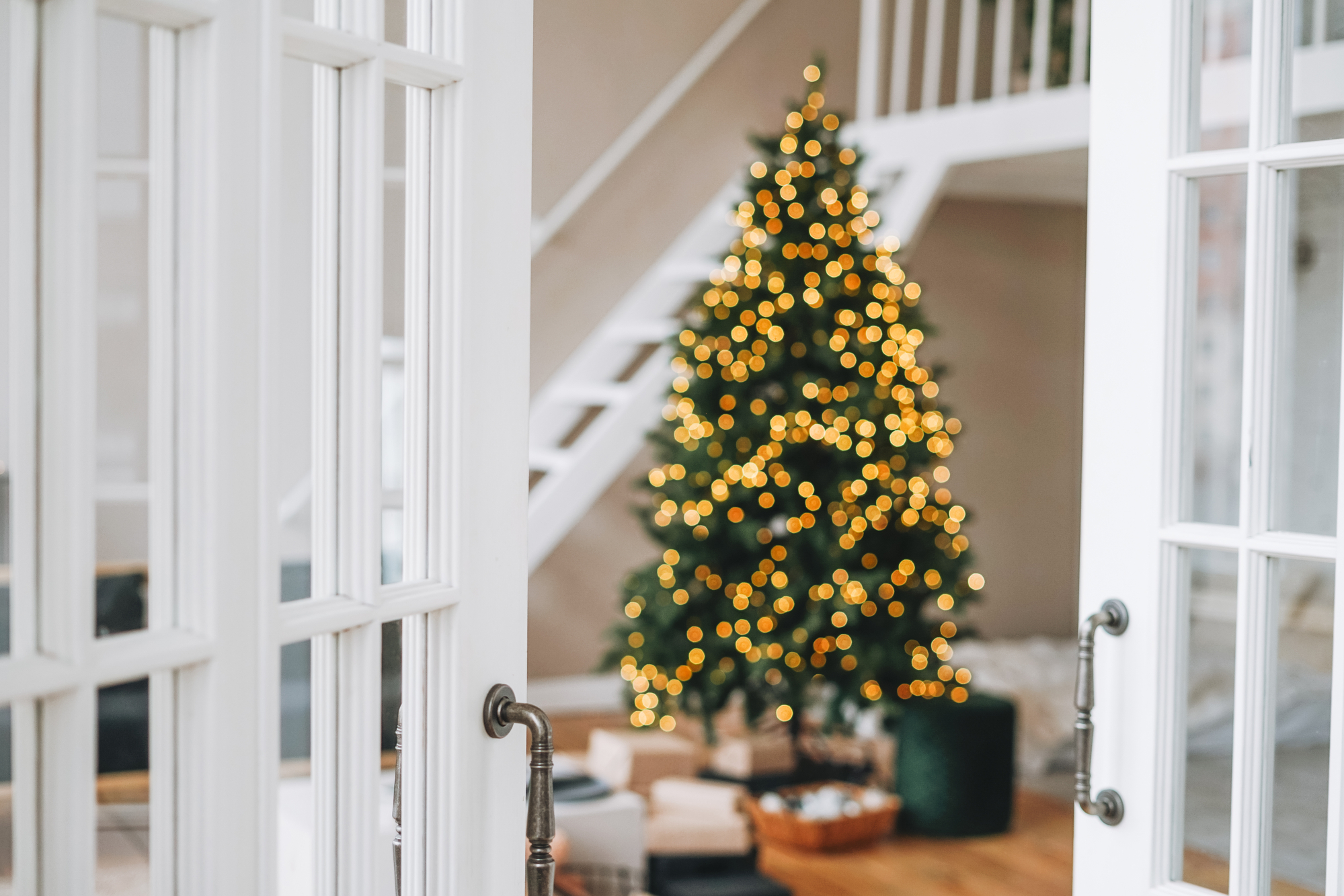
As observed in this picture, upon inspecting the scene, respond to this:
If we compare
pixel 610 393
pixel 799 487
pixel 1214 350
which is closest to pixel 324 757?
pixel 1214 350

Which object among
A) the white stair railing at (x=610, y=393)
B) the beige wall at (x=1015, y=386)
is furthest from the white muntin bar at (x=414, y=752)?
the beige wall at (x=1015, y=386)

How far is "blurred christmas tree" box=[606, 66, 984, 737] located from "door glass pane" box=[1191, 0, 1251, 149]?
1849 mm

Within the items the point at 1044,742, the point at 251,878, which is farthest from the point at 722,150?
the point at 251,878

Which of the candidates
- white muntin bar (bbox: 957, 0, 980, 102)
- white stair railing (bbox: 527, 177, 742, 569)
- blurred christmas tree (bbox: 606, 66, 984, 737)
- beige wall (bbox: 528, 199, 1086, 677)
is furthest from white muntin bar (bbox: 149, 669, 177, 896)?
beige wall (bbox: 528, 199, 1086, 677)

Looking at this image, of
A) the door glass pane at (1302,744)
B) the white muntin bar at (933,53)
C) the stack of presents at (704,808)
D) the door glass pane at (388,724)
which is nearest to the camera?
the door glass pane at (388,724)

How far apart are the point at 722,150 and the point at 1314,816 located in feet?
15.7

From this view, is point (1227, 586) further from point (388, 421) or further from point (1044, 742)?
point (1044, 742)

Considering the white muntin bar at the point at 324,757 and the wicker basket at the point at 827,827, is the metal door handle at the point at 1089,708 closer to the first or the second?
the white muntin bar at the point at 324,757

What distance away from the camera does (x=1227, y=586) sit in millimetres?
1758

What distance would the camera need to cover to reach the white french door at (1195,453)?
1.34 metres

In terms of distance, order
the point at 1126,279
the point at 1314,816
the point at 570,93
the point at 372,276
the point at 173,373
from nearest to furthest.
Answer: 1. the point at 173,373
2. the point at 372,276
3. the point at 1314,816
4. the point at 1126,279
5. the point at 570,93

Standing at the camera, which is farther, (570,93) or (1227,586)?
(570,93)

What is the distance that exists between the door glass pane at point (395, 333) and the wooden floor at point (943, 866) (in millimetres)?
2397

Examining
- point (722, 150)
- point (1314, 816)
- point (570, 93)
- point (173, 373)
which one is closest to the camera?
point (173, 373)
